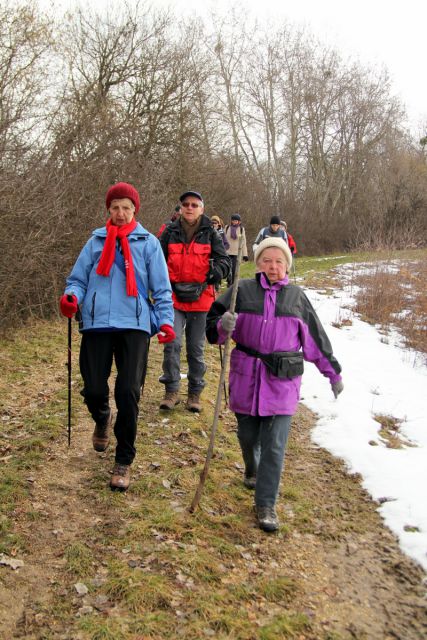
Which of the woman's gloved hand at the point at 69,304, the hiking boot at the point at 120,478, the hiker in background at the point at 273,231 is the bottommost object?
the hiking boot at the point at 120,478

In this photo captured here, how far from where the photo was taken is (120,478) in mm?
4145

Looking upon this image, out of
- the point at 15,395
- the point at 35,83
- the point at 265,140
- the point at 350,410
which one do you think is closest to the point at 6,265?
the point at 15,395

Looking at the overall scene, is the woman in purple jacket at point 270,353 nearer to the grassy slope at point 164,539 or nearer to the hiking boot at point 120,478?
the grassy slope at point 164,539

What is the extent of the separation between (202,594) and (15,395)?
13.9ft

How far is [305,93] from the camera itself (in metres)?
36.0

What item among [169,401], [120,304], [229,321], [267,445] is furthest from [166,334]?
[169,401]

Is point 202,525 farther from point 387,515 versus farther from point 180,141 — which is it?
point 180,141

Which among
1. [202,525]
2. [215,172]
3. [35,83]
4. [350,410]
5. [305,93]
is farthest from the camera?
[305,93]

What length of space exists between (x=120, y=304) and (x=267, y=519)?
6.26 feet

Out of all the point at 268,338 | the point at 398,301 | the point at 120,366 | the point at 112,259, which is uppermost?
the point at 112,259

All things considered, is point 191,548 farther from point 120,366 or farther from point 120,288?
point 120,288

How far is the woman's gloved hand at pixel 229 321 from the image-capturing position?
371 centimetres

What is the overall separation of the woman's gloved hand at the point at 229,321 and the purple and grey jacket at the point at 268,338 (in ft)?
0.59

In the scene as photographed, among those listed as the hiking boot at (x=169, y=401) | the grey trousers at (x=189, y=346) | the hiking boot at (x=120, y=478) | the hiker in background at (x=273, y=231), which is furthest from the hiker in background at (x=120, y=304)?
the hiker in background at (x=273, y=231)
